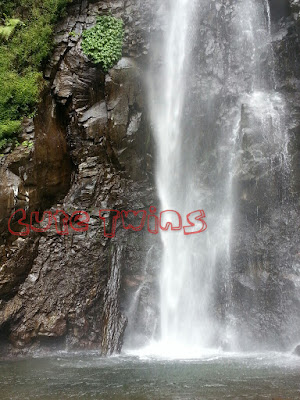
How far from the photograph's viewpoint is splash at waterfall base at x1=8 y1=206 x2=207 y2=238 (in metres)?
Answer: 8.83

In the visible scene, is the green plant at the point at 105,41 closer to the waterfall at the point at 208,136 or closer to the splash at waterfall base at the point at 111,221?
the waterfall at the point at 208,136

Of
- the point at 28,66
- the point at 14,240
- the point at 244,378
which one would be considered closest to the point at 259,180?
the point at 244,378

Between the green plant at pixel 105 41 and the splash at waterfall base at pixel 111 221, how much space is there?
Result: 164 inches

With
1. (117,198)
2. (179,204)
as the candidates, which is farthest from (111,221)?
(179,204)

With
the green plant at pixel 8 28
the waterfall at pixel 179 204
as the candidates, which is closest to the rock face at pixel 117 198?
the waterfall at pixel 179 204

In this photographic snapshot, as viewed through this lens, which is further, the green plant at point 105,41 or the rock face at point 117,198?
the green plant at point 105,41

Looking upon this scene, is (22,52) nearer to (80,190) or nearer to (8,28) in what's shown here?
(8,28)

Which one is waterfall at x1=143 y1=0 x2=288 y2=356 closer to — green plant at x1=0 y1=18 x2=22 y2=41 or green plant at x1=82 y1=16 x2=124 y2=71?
green plant at x1=82 y1=16 x2=124 y2=71

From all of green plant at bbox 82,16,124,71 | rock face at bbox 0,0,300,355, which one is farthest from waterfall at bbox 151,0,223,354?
green plant at bbox 82,16,124,71

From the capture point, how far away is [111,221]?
9.62 meters

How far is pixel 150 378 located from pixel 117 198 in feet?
16.4

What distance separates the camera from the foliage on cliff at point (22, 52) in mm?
9453

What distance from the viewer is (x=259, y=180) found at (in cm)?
981

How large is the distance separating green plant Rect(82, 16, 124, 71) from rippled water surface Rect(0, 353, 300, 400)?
7613 mm
